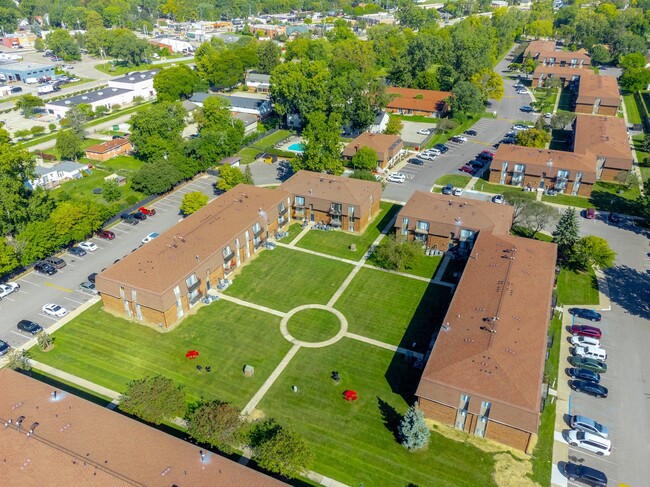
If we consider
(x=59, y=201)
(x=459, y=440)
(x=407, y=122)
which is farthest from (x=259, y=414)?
(x=407, y=122)

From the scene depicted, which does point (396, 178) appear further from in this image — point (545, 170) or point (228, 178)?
point (228, 178)

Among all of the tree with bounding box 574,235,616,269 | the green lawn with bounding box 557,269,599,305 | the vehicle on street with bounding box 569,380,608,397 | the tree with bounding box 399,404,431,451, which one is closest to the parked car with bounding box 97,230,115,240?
the tree with bounding box 399,404,431,451

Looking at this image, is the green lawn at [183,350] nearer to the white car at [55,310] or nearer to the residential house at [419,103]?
the white car at [55,310]

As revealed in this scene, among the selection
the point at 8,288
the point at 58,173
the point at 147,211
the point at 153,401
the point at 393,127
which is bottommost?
the point at 8,288

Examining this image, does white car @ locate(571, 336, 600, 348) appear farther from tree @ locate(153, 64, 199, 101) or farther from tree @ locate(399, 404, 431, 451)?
tree @ locate(153, 64, 199, 101)

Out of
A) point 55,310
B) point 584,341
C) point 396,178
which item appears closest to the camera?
point 584,341

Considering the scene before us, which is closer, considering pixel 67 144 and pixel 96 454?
pixel 96 454

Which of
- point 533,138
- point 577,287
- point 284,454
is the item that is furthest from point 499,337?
point 533,138
